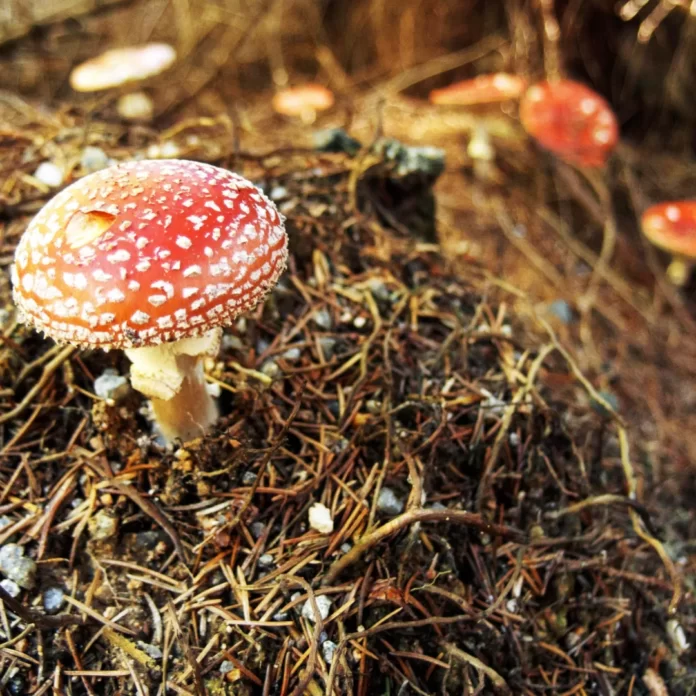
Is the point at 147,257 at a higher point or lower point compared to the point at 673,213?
higher

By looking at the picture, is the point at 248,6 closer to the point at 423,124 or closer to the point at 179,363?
the point at 423,124

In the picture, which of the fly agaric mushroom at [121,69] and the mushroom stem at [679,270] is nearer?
the fly agaric mushroom at [121,69]

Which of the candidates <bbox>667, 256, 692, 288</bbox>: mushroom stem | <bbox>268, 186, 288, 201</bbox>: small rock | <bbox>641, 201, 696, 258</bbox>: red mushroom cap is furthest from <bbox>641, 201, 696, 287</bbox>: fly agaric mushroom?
<bbox>268, 186, 288, 201</bbox>: small rock

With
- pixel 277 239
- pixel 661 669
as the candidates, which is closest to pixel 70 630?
pixel 277 239

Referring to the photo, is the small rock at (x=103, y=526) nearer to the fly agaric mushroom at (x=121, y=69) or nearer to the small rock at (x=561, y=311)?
the small rock at (x=561, y=311)

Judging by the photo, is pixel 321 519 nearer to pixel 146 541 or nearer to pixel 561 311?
pixel 146 541

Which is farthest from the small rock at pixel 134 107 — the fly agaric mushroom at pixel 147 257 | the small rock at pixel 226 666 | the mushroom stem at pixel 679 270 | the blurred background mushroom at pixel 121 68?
the mushroom stem at pixel 679 270

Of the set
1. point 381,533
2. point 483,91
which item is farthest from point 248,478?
point 483,91
